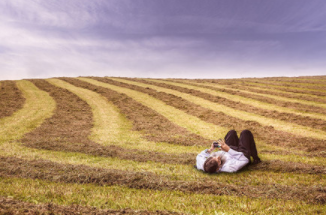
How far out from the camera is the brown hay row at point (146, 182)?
18.7ft

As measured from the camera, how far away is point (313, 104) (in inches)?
921

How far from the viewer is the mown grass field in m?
5.10

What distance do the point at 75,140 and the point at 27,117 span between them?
9.08m

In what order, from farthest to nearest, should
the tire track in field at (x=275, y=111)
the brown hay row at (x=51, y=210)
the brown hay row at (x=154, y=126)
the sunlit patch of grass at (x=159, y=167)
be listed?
the tire track in field at (x=275, y=111) → the brown hay row at (x=154, y=126) → the sunlit patch of grass at (x=159, y=167) → the brown hay row at (x=51, y=210)

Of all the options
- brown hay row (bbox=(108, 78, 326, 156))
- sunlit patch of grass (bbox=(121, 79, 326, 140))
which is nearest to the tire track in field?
sunlit patch of grass (bbox=(121, 79, 326, 140))

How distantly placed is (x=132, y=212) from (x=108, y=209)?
577 mm

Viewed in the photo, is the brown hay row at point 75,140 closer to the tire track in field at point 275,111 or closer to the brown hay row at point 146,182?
the brown hay row at point 146,182

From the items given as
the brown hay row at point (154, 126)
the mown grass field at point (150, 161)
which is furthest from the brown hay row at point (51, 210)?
the brown hay row at point (154, 126)

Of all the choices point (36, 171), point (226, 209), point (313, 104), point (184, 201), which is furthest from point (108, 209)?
point (313, 104)

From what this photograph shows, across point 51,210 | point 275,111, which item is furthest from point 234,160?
point 275,111

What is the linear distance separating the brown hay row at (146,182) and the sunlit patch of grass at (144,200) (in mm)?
333

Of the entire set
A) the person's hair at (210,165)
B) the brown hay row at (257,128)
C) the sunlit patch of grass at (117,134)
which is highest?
the person's hair at (210,165)

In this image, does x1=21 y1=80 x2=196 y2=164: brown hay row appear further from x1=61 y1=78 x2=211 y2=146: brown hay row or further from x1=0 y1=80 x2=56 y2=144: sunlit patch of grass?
x1=61 y1=78 x2=211 y2=146: brown hay row


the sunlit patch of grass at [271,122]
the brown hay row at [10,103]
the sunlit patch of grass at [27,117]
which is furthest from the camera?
the brown hay row at [10,103]
